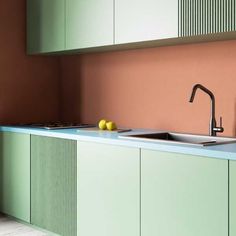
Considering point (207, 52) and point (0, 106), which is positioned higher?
point (207, 52)

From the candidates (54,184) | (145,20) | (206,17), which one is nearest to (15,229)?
(54,184)

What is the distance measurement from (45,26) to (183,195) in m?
1.97

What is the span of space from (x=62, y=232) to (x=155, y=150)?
1.04m

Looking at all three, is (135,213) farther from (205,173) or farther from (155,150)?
(205,173)

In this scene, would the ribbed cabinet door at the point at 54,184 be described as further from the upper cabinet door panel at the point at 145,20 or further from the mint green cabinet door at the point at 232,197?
the mint green cabinet door at the point at 232,197

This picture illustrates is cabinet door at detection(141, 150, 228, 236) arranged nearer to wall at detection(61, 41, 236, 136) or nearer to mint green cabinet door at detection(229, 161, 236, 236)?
mint green cabinet door at detection(229, 161, 236, 236)

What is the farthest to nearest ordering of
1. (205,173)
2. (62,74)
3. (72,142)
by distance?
(62,74) < (72,142) < (205,173)

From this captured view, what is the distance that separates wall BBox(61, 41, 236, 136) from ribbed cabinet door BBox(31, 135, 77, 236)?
0.67 meters

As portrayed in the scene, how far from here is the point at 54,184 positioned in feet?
10.1

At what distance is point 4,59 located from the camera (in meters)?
3.70

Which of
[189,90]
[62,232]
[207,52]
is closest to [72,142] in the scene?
[62,232]

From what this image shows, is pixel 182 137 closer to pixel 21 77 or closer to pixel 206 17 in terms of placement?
pixel 206 17

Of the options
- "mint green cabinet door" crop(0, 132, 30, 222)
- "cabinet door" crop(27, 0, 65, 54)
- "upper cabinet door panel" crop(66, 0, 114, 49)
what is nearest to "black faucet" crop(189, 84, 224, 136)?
"upper cabinet door panel" crop(66, 0, 114, 49)

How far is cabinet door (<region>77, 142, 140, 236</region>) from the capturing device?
8.26 feet
